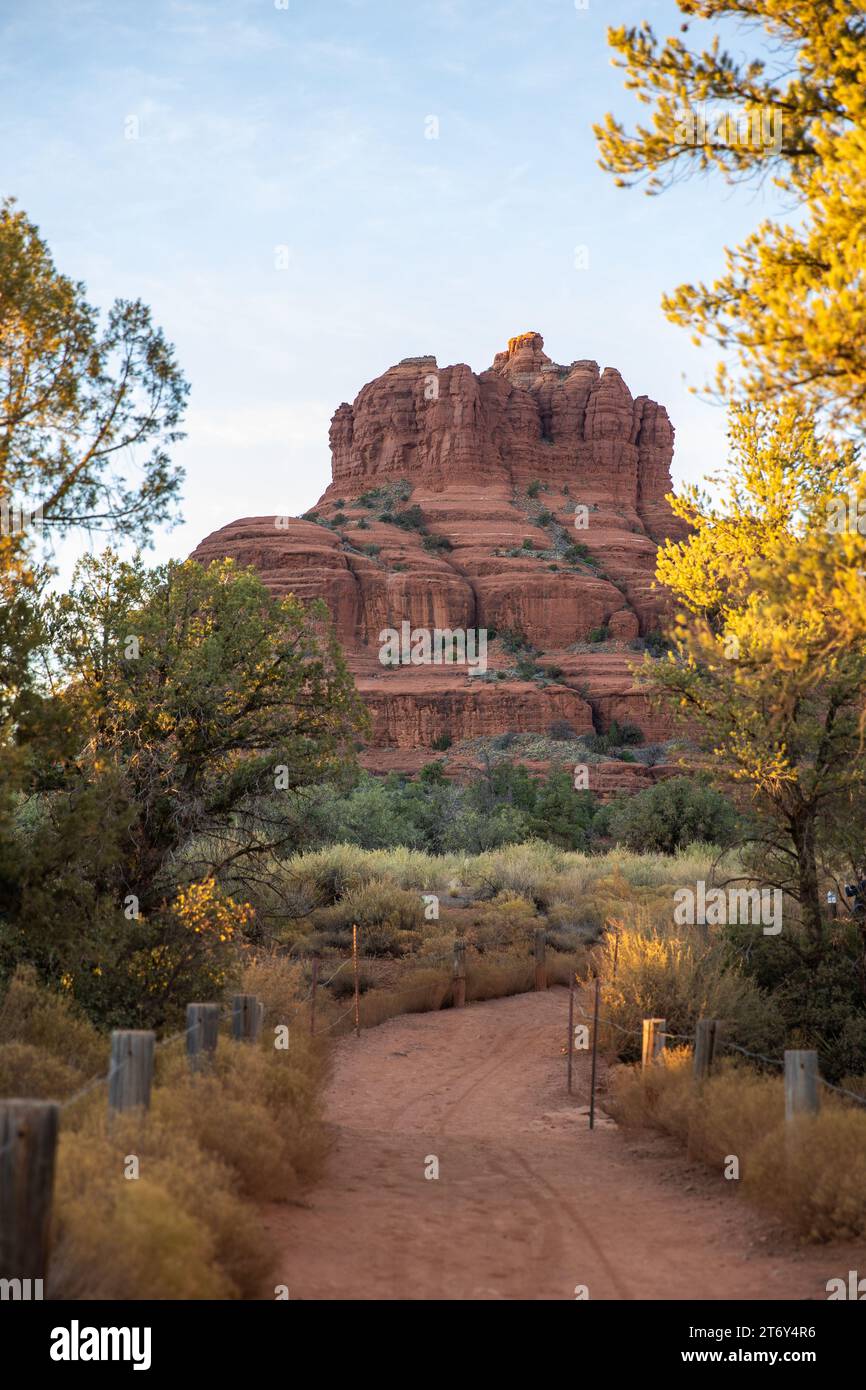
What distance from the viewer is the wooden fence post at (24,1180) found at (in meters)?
3.85

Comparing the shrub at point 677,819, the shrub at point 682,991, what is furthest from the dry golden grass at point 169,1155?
the shrub at point 677,819

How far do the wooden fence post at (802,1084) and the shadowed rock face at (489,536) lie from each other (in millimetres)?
60799

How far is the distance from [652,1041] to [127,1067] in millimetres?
6794

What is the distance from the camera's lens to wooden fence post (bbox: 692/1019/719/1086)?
392 inches

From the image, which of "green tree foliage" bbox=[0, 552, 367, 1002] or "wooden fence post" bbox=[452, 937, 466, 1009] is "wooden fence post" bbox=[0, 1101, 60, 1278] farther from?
"wooden fence post" bbox=[452, 937, 466, 1009]

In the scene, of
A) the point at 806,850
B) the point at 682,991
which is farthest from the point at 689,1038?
the point at 806,850

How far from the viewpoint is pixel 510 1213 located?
7793mm

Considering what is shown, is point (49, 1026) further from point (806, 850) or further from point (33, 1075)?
point (806, 850)

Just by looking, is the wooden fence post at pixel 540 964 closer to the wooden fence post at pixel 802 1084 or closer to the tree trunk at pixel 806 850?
the tree trunk at pixel 806 850

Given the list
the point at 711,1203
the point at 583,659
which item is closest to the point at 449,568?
the point at 583,659

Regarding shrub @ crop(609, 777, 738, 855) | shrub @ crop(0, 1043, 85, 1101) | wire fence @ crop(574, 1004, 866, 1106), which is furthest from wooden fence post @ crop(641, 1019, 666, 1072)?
shrub @ crop(609, 777, 738, 855)

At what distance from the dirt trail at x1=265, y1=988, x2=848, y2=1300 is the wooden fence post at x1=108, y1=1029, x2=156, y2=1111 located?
1250 mm
